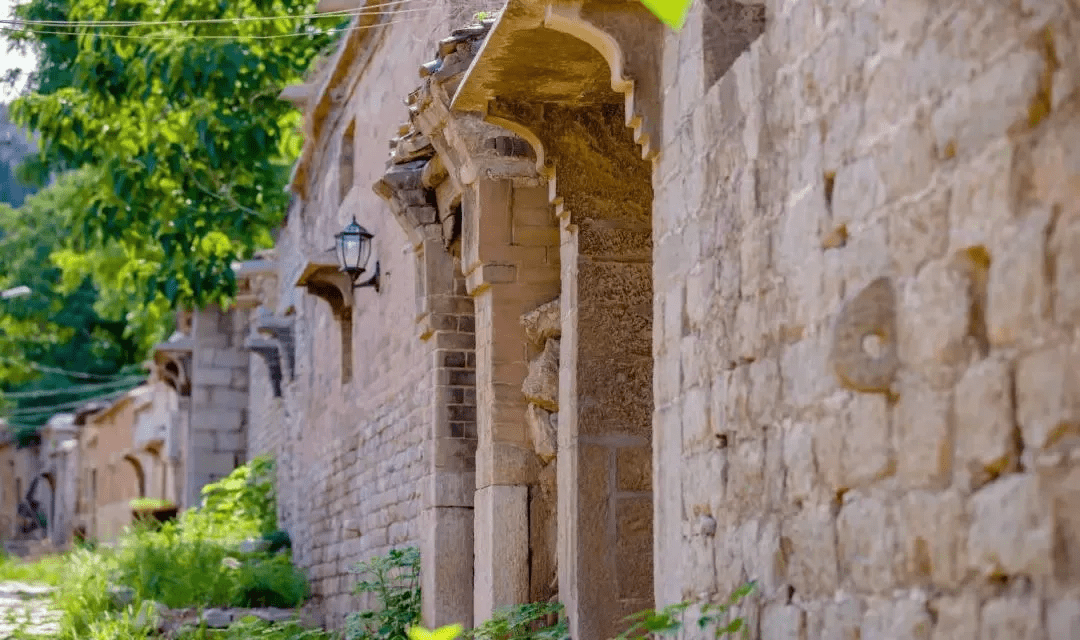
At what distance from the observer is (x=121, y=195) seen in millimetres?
18297

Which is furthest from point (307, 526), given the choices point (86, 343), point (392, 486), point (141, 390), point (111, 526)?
point (86, 343)

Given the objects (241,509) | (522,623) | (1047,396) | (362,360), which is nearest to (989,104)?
(1047,396)

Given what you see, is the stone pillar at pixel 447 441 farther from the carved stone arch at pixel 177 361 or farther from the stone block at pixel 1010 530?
the carved stone arch at pixel 177 361

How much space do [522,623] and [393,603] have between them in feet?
8.57

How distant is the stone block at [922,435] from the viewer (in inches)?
138

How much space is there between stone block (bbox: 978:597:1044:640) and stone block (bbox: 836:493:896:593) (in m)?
0.46

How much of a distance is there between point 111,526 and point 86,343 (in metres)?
4.62

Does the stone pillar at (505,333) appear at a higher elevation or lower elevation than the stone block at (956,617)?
higher

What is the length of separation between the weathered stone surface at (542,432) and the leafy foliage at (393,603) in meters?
1.83

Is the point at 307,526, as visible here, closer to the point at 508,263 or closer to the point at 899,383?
the point at 508,263

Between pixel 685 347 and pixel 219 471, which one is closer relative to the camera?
pixel 685 347

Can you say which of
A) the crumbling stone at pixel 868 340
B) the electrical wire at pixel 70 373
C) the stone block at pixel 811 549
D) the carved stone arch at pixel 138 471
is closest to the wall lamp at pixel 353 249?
the stone block at pixel 811 549

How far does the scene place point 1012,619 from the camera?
3172mm

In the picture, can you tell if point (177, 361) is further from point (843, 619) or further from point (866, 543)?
point (866, 543)
